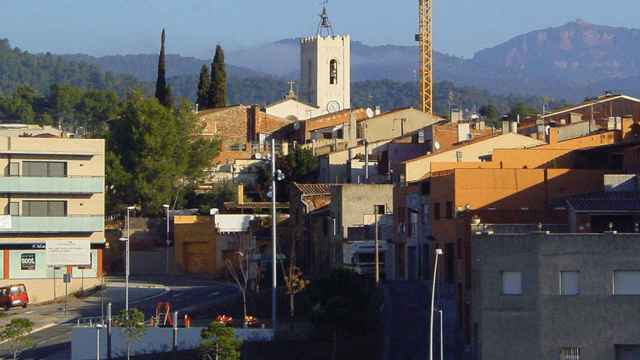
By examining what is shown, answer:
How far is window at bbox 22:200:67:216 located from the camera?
8369cm

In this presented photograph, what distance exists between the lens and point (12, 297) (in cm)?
7906

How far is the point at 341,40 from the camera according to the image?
478 feet

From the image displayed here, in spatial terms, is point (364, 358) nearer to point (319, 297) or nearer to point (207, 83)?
point (319, 297)

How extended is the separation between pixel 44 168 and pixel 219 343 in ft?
106

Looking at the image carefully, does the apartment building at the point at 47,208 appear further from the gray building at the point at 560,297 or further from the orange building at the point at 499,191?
the gray building at the point at 560,297

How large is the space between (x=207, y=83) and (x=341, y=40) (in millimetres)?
16639

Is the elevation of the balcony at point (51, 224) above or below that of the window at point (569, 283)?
above

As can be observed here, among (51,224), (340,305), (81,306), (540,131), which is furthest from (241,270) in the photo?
(340,305)

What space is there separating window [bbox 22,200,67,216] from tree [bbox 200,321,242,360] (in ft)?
98.2

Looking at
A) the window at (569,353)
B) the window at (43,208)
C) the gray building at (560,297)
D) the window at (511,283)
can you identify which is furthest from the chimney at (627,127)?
the window at (569,353)

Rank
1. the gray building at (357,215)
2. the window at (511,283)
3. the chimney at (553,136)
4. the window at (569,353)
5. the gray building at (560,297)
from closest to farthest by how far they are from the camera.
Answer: the gray building at (560,297) < the window at (569,353) < the window at (511,283) < the gray building at (357,215) < the chimney at (553,136)

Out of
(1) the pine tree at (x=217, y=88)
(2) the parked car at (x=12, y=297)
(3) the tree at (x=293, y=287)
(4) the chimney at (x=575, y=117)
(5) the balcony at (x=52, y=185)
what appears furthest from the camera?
(1) the pine tree at (x=217, y=88)

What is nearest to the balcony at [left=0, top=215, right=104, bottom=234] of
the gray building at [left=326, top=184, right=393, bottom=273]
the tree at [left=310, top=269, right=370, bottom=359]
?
the gray building at [left=326, top=184, right=393, bottom=273]

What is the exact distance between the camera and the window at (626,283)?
156 ft
